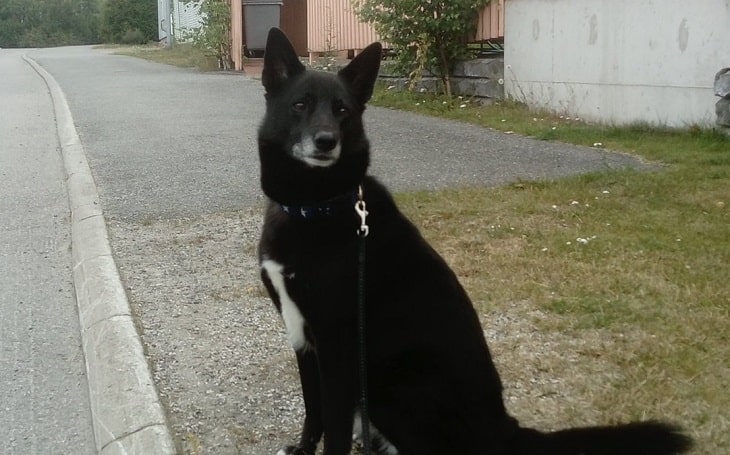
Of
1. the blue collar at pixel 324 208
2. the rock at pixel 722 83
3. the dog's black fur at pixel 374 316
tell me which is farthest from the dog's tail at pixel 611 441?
the rock at pixel 722 83

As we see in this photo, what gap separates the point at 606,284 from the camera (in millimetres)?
4461

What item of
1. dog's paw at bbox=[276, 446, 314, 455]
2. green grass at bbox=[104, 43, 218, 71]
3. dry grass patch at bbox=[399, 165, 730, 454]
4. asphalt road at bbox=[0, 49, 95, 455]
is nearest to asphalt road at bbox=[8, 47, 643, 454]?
asphalt road at bbox=[0, 49, 95, 455]

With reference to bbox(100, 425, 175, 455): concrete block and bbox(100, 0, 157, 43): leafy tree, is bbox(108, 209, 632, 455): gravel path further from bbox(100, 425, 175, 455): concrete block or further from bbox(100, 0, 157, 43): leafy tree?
bbox(100, 0, 157, 43): leafy tree

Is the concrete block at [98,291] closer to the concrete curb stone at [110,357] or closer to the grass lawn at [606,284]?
the concrete curb stone at [110,357]

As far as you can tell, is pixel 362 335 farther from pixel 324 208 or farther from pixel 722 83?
pixel 722 83

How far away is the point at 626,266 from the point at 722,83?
147 inches

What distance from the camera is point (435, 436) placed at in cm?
259

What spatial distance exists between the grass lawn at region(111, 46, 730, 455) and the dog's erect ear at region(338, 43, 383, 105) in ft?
4.45

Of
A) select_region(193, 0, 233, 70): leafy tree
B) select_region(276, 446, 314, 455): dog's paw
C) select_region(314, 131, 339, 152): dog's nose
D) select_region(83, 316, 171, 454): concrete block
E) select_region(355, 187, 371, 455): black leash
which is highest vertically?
select_region(193, 0, 233, 70): leafy tree

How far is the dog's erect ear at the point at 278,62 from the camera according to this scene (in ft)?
9.70

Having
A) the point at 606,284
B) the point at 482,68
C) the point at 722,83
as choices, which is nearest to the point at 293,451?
the point at 606,284

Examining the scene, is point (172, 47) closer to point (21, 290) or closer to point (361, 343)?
point (21, 290)

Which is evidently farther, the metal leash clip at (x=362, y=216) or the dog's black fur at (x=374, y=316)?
the metal leash clip at (x=362, y=216)

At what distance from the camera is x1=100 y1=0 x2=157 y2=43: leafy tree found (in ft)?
136
